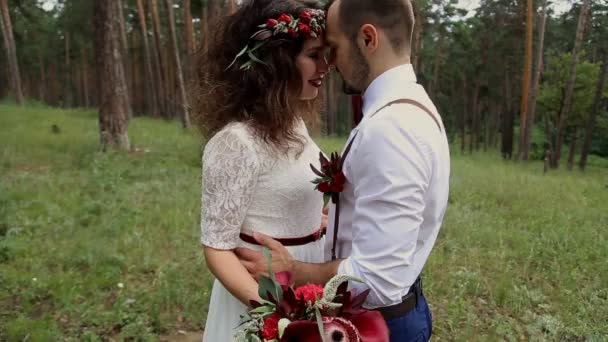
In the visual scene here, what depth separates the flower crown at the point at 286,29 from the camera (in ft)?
6.16

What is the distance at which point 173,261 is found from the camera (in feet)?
18.7

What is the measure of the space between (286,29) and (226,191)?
0.65 metres

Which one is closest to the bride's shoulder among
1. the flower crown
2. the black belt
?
the flower crown

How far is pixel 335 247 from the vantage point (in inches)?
69.7

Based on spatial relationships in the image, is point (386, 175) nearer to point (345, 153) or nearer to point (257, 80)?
point (345, 153)

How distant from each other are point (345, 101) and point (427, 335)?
148 ft

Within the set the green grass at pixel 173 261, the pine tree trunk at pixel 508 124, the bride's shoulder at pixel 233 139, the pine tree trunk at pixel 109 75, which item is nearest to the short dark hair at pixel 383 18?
the bride's shoulder at pixel 233 139

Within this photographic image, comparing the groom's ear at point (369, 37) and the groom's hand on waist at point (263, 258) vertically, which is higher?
the groom's ear at point (369, 37)

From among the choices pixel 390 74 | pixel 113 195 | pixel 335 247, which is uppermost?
pixel 390 74

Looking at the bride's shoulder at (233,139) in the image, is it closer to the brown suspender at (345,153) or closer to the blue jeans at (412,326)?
the brown suspender at (345,153)

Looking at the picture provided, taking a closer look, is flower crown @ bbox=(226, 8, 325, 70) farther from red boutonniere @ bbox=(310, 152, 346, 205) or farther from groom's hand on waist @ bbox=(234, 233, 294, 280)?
groom's hand on waist @ bbox=(234, 233, 294, 280)

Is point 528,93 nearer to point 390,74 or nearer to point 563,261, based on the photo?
point 563,261

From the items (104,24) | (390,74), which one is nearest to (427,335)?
(390,74)

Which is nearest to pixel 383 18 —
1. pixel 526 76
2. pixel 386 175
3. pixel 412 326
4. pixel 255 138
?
pixel 386 175
